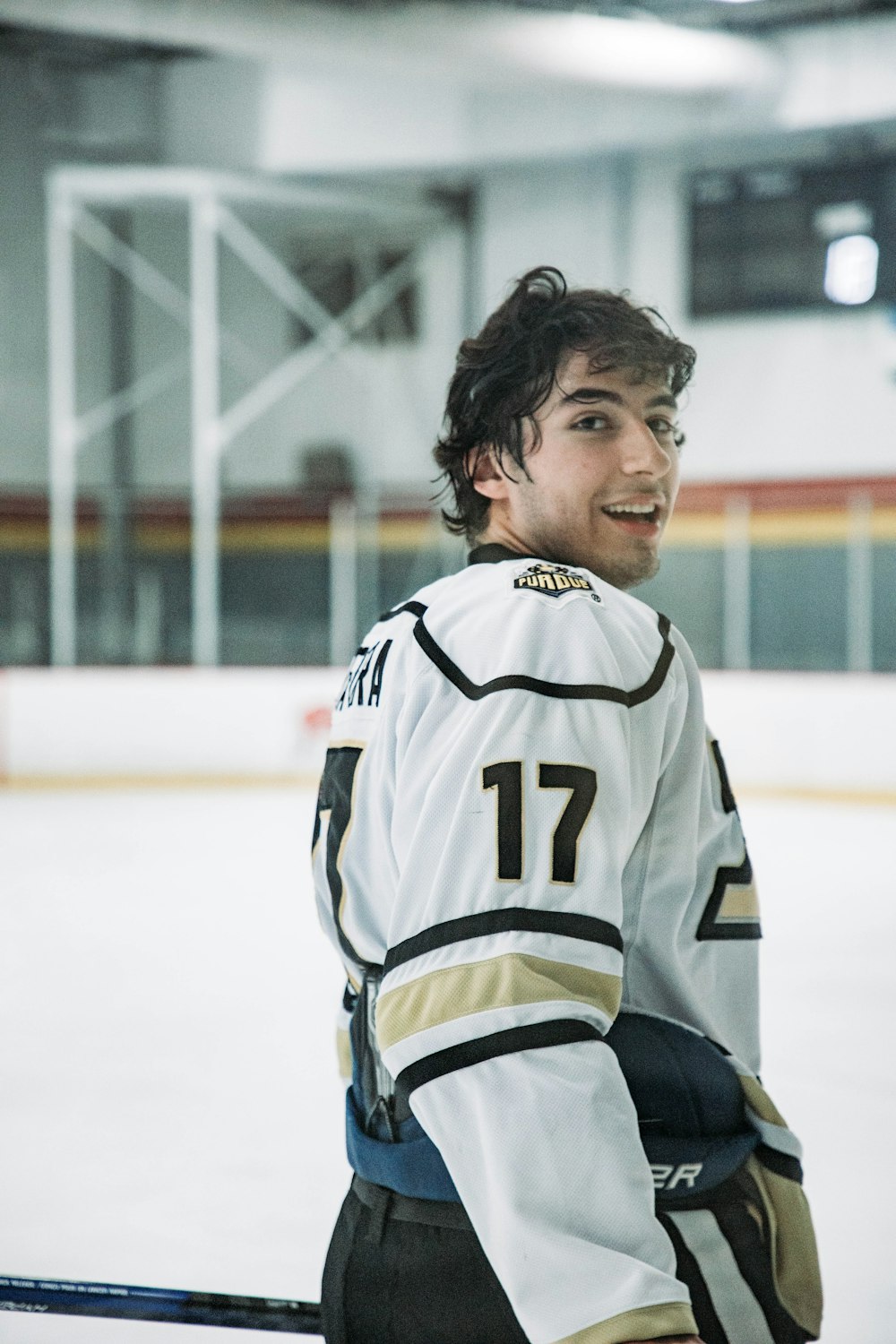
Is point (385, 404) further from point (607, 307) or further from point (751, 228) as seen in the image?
point (607, 307)

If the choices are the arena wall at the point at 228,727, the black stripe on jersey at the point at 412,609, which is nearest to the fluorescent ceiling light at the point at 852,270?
the arena wall at the point at 228,727

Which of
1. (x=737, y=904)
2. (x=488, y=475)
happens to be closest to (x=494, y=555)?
(x=488, y=475)

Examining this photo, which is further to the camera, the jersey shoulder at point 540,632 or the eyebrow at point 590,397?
the eyebrow at point 590,397

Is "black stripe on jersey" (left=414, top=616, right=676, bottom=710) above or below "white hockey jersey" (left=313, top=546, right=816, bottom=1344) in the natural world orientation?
above

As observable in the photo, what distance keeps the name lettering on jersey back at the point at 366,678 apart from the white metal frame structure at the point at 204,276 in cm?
742

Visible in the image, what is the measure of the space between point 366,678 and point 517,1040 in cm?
25

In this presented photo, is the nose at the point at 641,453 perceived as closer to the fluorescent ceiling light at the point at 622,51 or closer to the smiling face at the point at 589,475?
the smiling face at the point at 589,475

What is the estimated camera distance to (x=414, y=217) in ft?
28.9

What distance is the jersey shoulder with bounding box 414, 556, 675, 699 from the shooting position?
621 mm

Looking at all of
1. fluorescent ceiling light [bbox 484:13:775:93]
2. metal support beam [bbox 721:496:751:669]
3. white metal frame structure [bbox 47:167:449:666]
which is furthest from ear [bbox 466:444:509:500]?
white metal frame structure [bbox 47:167:449:666]

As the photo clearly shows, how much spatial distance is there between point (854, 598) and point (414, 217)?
3932 millimetres

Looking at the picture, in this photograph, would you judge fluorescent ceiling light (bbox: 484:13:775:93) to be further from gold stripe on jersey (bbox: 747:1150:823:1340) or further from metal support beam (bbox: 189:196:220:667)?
gold stripe on jersey (bbox: 747:1150:823:1340)

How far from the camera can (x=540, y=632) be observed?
63 cm

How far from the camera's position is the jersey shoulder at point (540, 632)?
0.62 m
